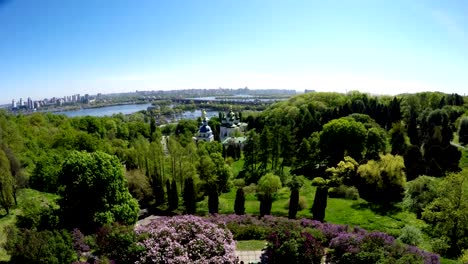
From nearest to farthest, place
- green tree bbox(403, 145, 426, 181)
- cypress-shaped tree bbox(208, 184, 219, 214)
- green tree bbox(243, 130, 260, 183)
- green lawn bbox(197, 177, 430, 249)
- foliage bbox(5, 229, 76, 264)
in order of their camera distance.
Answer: foliage bbox(5, 229, 76, 264), green lawn bbox(197, 177, 430, 249), cypress-shaped tree bbox(208, 184, 219, 214), green tree bbox(403, 145, 426, 181), green tree bbox(243, 130, 260, 183)

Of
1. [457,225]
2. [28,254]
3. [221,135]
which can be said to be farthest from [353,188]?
[221,135]

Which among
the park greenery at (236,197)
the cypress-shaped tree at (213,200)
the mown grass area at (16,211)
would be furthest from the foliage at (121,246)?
the cypress-shaped tree at (213,200)

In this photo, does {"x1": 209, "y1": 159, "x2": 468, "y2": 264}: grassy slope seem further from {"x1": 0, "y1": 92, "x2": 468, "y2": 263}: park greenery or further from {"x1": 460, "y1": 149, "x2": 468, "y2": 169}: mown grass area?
{"x1": 460, "y1": 149, "x2": 468, "y2": 169}: mown grass area

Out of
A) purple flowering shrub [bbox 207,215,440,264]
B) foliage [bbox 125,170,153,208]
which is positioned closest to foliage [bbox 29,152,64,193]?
foliage [bbox 125,170,153,208]

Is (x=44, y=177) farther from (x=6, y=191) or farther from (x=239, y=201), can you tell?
(x=239, y=201)

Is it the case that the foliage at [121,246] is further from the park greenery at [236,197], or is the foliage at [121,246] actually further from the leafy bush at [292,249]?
the leafy bush at [292,249]

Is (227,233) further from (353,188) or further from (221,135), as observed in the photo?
(221,135)
